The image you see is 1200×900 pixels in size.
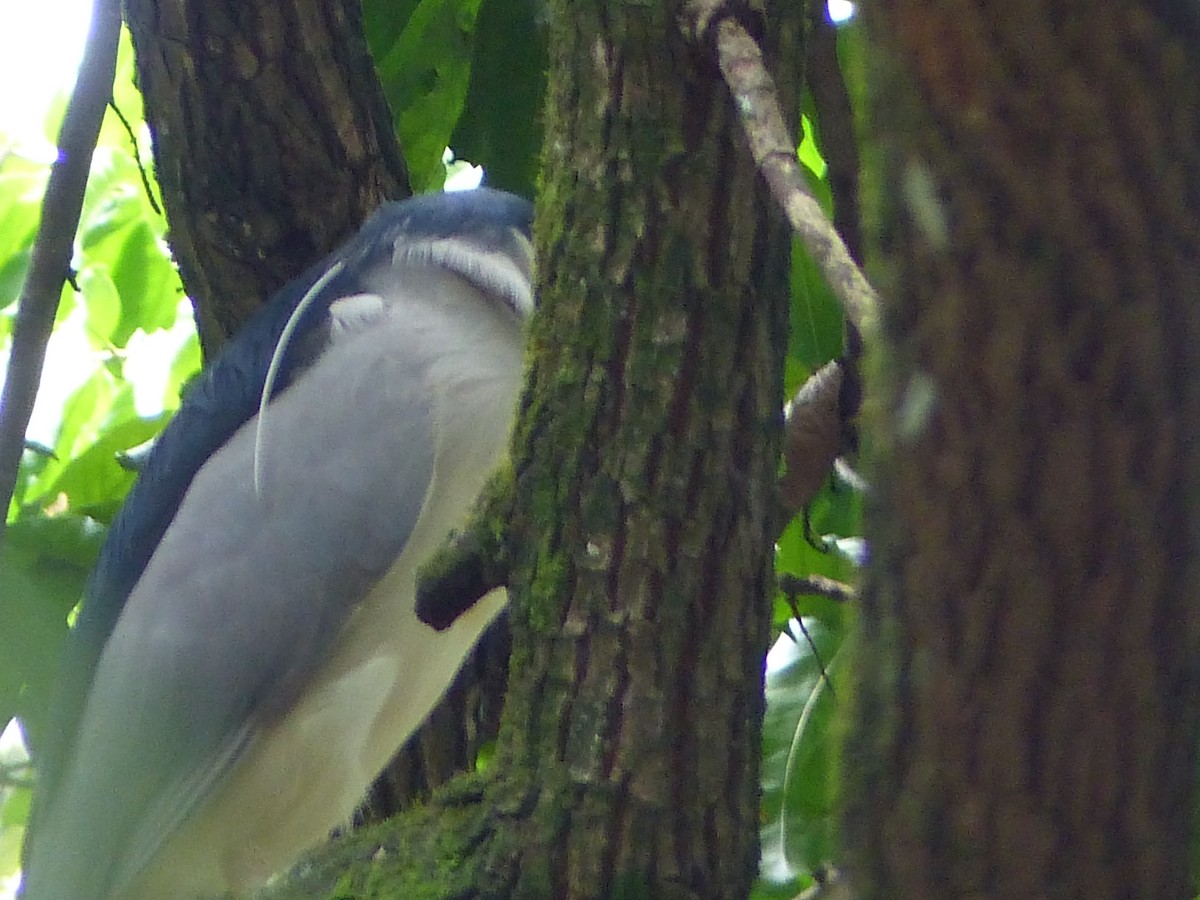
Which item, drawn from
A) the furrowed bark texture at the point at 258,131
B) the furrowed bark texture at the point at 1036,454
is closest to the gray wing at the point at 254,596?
the furrowed bark texture at the point at 258,131

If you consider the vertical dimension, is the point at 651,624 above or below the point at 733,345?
below

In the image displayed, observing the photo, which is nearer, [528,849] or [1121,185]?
[1121,185]

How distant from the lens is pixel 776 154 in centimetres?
71

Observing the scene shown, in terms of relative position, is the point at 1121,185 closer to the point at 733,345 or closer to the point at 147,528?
the point at 733,345

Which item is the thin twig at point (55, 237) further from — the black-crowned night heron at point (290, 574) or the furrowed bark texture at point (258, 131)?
the black-crowned night heron at point (290, 574)

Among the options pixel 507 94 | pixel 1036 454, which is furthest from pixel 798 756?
pixel 1036 454

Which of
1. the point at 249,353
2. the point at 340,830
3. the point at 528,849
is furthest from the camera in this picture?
the point at 340,830

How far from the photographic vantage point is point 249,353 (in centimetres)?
136

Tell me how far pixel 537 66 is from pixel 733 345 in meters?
0.65

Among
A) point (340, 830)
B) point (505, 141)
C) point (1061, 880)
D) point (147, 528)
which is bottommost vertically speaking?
point (340, 830)

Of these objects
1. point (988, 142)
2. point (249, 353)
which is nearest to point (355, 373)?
point (249, 353)

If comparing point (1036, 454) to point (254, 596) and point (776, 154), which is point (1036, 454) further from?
point (254, 596)

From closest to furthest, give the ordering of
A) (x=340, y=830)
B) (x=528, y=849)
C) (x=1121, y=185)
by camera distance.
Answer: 1. (x=1121, y=185)
2. (x=528, y=849)
3. (x=340, y=830)

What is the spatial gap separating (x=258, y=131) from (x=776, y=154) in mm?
811
